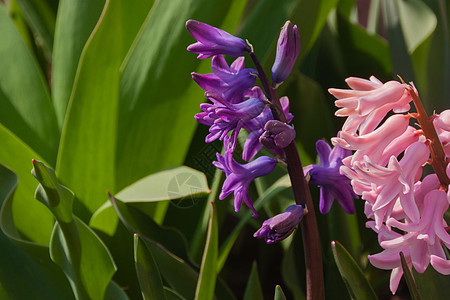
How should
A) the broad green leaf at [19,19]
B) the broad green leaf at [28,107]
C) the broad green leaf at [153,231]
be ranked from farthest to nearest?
the broad green leaf at [19,19] < the broad green leaf at [28,107] < the broad green leaf at [153,231]

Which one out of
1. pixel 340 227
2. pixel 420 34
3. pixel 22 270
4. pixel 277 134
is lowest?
pixel 340 227

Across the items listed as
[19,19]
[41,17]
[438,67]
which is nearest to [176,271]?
[438,67]

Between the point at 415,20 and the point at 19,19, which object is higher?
the point at 19,19

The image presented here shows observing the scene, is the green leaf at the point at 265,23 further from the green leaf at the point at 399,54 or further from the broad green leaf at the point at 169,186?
the broad green leaf at the point at 169,186

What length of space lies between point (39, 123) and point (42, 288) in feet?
1.08

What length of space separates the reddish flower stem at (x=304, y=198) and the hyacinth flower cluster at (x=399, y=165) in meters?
0.05

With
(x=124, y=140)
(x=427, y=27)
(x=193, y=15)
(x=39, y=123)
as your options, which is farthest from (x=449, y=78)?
(x=39, y=123)

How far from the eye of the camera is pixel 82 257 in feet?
2.43

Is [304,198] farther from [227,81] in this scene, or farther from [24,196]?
[24,196]

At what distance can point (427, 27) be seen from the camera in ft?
3.56

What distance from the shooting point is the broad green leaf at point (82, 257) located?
71 cm

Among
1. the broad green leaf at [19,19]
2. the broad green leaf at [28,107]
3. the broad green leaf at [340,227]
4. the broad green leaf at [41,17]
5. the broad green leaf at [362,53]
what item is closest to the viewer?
the broad green leaf at [340,227]

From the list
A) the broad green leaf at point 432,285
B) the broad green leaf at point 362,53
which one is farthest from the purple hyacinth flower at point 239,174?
the broad green leaf at point 362,53

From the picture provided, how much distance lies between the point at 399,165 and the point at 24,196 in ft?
2.08
